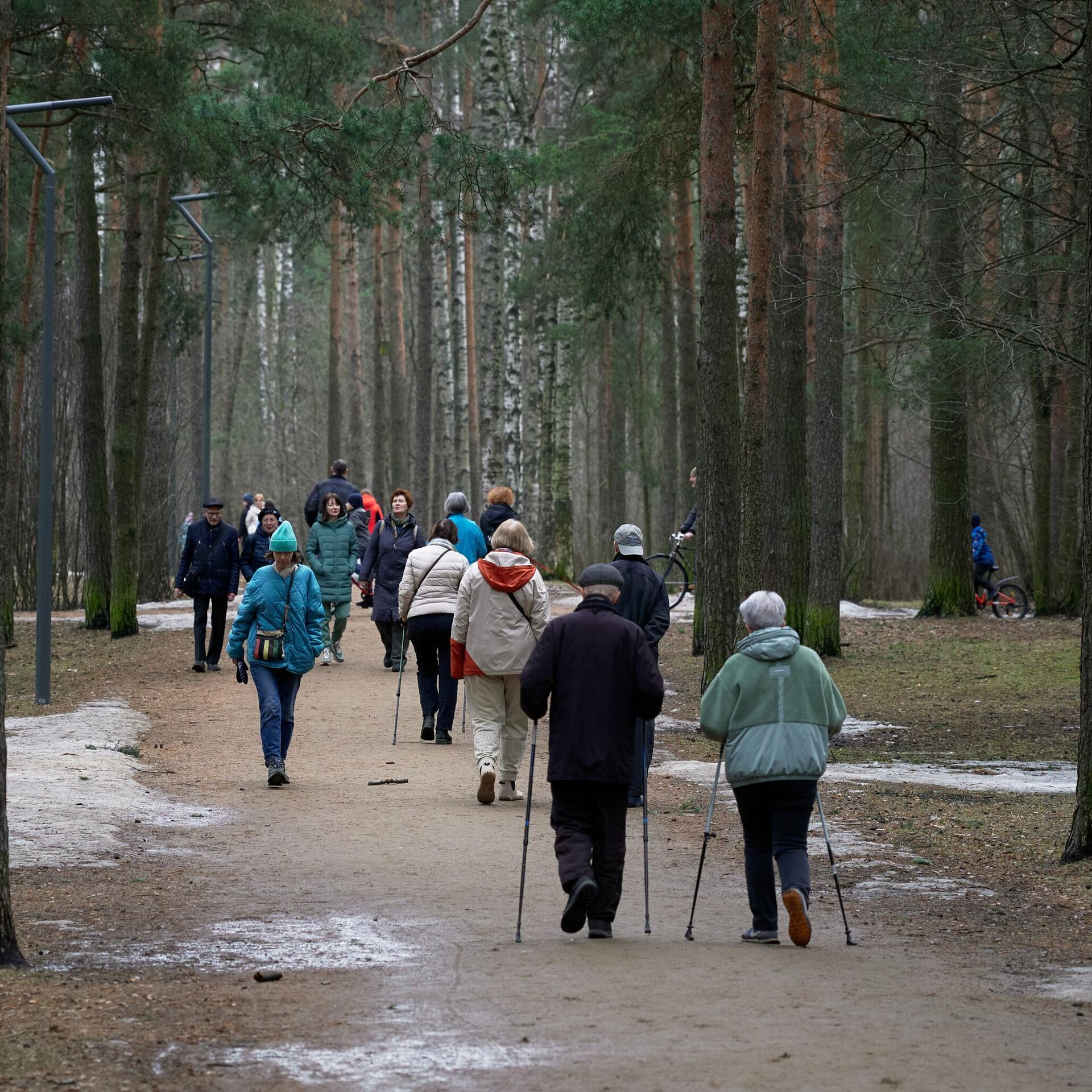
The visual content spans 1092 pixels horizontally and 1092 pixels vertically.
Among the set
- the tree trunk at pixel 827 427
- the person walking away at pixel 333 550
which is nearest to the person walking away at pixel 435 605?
the person walking away at pixel 333 550

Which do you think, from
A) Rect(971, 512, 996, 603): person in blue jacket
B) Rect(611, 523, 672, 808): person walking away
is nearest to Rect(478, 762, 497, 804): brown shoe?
Rect(611, 523, 672, 808): person walking away

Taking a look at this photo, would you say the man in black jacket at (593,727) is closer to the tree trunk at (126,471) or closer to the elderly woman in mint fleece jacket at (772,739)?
the elderly woman in mint fleece jacket at (772,739)

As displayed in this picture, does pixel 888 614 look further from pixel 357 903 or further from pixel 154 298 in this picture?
pixel 357 903

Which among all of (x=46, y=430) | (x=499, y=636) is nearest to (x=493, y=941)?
(x=499, y=636)

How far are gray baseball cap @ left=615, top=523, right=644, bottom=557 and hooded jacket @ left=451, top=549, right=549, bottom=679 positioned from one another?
72cm

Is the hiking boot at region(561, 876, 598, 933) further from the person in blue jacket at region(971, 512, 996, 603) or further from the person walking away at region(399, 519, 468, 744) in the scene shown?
the person in blue jacket at region(971, 512, 996, 603)

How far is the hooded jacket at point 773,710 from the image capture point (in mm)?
7461

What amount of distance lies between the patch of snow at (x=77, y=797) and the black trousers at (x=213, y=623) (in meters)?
4.42

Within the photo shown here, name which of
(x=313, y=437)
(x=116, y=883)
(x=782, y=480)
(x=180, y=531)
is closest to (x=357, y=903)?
(x=116, y=883)

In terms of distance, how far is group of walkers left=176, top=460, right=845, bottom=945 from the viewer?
24.7 feet

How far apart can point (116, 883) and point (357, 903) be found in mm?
1495

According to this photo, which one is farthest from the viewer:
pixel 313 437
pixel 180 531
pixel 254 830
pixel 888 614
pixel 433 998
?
pixel 313 437

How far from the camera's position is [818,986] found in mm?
6465

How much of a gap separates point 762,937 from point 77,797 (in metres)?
5.69
